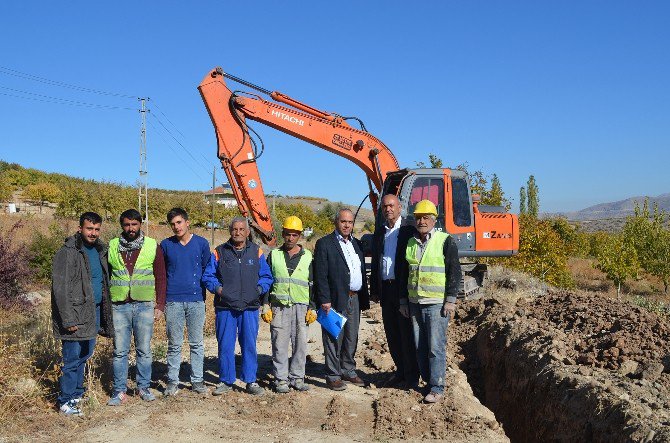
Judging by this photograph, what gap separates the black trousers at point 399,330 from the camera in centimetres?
623

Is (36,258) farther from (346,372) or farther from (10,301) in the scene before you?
(346,372)

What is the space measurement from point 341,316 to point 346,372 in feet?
2.66

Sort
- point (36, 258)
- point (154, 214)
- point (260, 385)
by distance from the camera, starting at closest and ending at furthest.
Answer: point (260, 385) < point (36, 258) < point (154, 214)

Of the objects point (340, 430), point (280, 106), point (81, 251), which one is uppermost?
point (280, 106)

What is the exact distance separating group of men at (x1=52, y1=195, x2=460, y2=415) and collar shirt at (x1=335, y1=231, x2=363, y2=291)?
0.01 meters

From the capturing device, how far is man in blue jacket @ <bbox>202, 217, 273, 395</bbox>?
235 inches

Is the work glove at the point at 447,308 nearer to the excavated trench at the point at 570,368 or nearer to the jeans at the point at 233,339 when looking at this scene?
the excavated trench at the point at 570,368

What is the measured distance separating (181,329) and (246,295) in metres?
0.75

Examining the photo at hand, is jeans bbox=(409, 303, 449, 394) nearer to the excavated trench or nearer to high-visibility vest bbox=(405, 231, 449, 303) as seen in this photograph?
high-visibility vest bbox=(405, 231, 449, 303)

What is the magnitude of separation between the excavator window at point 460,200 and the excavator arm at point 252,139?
1.49m

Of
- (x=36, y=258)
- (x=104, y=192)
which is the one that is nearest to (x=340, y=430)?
(x=36, y=258)

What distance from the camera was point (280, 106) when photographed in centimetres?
1125

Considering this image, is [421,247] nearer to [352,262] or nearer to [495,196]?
[352,262]

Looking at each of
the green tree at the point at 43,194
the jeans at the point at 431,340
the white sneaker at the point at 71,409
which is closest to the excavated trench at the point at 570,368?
the jeans at the point at 431,340
